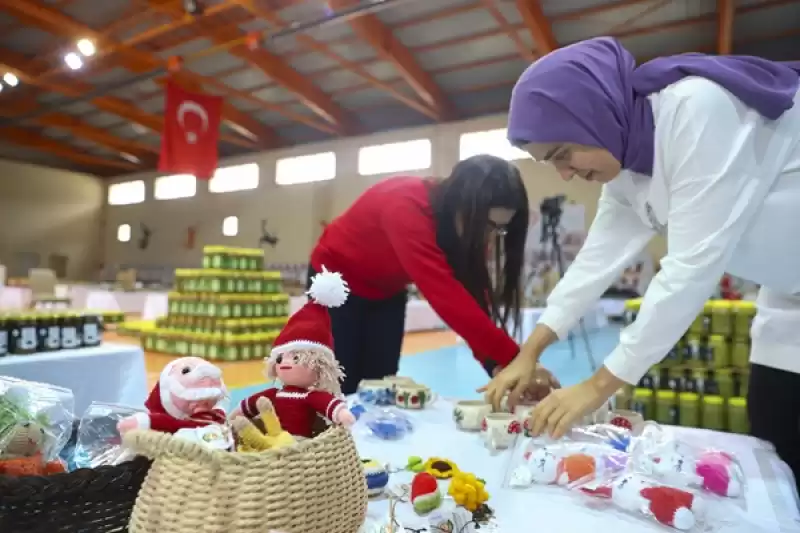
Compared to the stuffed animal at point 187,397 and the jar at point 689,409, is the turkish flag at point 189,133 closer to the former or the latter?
the jar at point 689,409

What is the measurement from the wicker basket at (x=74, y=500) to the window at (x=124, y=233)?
15.0 metres

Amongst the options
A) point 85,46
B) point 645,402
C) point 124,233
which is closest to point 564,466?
point 645,402

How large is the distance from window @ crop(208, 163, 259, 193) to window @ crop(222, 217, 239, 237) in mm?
631

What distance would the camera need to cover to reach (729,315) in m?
2.18

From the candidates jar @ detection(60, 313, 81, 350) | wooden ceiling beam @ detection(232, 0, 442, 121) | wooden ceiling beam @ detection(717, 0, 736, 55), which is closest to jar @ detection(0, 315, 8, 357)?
jar @ detection(60, 313, 81, 350)

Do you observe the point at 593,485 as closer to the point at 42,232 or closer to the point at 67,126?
the point at 67,126

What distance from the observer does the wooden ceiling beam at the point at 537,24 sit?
6.09 metres

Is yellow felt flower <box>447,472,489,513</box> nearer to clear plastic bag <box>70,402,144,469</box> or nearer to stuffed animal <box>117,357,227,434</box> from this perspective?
stuffed animal <box>117,357,227,434</box>

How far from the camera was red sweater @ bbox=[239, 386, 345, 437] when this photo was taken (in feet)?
2.26

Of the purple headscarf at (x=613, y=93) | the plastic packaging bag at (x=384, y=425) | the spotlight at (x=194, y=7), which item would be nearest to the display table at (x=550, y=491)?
the plastic packaging bag at (x=384, y=425)

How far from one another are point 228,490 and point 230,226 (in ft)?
40.2

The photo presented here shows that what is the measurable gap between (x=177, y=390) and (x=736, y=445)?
968 millimetres

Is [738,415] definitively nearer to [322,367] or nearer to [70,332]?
[322,367]

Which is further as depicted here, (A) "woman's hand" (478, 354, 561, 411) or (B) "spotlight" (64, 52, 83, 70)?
(B) "spotlight" (64, 52, 83, 70)
